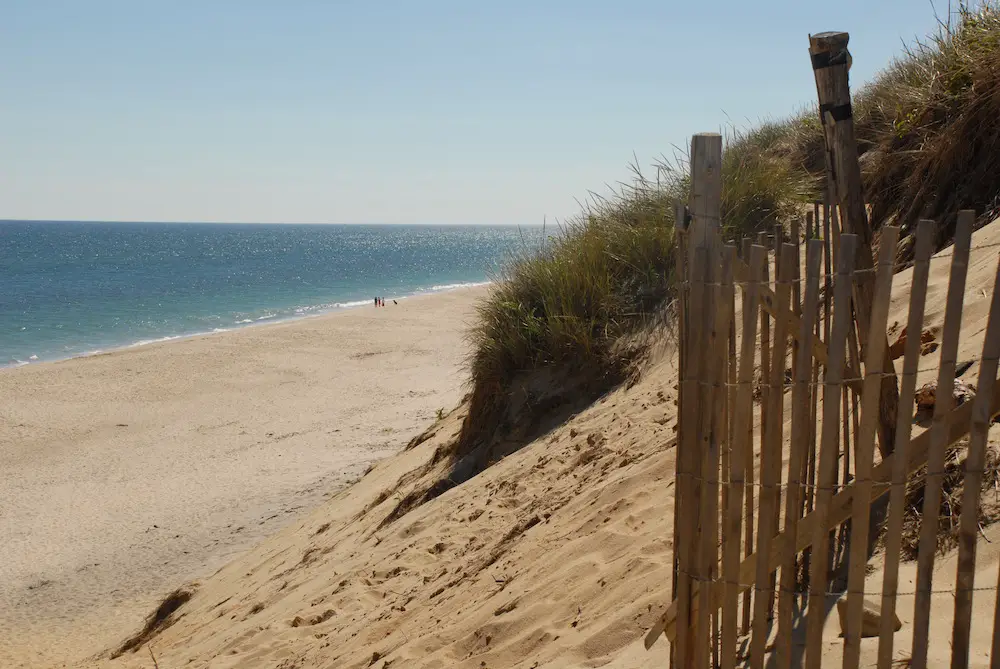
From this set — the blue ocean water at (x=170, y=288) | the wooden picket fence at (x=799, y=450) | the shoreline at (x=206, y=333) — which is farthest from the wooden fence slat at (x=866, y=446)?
the shoreline at (x=206, y=333)

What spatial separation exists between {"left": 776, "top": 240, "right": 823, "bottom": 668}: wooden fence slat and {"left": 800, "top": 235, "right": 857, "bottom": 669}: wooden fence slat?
6 cm

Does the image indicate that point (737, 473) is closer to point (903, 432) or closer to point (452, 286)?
point (903, 432)

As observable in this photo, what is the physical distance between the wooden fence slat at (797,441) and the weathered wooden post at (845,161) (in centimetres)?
115

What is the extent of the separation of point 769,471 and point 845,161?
168 centimetres

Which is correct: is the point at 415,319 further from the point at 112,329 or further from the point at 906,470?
the point at 906,470

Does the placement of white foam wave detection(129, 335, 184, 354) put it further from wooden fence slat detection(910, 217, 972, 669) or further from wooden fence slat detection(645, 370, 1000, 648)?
wooden fence slat detection(910, 217, 972, 669)

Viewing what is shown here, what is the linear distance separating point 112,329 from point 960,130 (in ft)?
107

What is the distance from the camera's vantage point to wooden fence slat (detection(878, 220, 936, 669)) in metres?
2.12

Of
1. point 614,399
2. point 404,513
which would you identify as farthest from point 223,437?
point 614,399

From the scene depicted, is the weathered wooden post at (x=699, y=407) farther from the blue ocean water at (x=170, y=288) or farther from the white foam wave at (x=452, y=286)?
the white foam wave at (x=452, y=286)

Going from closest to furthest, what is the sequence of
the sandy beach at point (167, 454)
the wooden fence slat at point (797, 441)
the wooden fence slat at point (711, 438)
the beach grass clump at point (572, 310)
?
the wooden fence slat at point (797, 441) → the wooden fence slat at point (711, 438) → the beach grass clump at point (572, 310) → the sandy beach at point (167, 454)

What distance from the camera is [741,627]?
10.5 ft

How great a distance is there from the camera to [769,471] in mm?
2457

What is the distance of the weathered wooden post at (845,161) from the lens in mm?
3410
